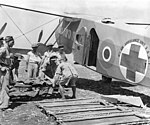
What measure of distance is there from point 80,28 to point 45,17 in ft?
21.6

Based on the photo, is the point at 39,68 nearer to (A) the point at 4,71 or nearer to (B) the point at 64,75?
(B) the point at 64,75

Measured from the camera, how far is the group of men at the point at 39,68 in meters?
7.04

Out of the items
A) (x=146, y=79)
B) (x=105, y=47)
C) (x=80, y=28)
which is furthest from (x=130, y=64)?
(x=80, y=28)

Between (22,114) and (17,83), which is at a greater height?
(17,83)

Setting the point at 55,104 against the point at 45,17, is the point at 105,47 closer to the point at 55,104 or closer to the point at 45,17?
the point at 55,104

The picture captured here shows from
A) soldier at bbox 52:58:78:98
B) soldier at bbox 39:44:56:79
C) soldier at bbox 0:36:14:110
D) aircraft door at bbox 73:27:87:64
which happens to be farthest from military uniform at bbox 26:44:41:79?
aircraft door at bbox 73:27:87:64

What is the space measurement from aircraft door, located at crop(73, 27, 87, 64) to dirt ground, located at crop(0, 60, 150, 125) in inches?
39.6

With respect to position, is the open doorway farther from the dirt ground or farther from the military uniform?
the military uniform

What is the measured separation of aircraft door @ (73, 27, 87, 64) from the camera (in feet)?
34.4

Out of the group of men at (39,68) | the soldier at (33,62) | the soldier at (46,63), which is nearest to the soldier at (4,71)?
the group of men at (39,68)

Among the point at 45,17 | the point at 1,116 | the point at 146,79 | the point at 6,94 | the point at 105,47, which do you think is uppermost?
the point at 45,17

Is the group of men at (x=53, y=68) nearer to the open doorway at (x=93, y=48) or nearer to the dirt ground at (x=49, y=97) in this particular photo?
the dirt ground at (x=49, y=97)

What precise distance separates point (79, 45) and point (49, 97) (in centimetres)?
271

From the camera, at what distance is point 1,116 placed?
682 centimetres
